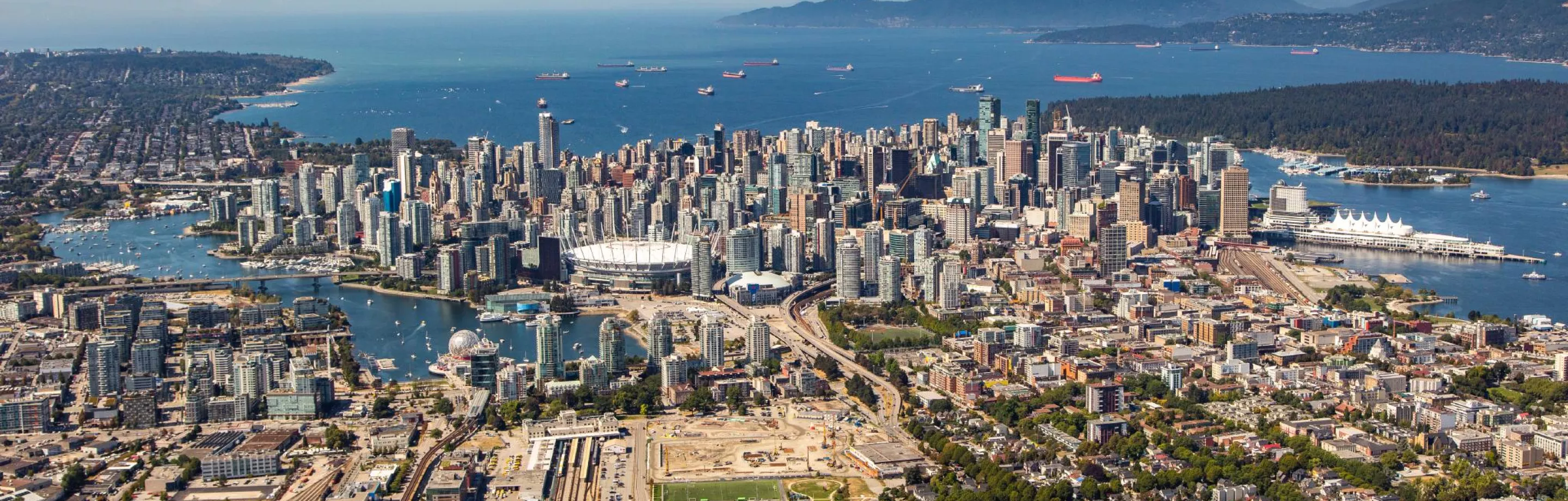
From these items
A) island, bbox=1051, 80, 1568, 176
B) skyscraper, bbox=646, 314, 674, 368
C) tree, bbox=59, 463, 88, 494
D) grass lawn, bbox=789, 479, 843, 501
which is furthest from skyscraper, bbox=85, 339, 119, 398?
island, bbox=1051, 80, 1568, 176

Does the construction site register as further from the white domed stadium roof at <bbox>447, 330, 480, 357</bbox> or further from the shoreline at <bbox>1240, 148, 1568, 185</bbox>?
the shoreline at <bbox>1240, 148, 1568, 185</bbox>

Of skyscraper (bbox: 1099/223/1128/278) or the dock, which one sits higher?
skyscraper (bbox: 1099/223/1128/278)

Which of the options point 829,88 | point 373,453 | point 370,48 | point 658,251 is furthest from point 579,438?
point 370,48

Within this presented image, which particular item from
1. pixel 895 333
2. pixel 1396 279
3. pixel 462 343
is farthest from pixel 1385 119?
pixel 462 343

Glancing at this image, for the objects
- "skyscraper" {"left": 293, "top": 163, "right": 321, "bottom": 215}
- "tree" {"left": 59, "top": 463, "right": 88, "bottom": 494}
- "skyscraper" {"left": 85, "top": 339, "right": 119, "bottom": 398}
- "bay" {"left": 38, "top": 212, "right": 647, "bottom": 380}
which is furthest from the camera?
"skyscraper" {"left": 293, "top": 163, "right": 321, "bottom": 215}

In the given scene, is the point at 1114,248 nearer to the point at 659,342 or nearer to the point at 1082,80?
the point at 659,342

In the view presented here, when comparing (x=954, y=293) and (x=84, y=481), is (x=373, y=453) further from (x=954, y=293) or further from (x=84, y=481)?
(x=954, y=293)

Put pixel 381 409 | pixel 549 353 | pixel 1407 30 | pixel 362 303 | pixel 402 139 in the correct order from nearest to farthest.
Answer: pixel 381 409, pixel 549 353, pixel 362 303, pixel 402 139, pixel 1407 30

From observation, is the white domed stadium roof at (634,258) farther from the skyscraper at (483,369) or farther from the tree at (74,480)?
the tree at (74,480)
